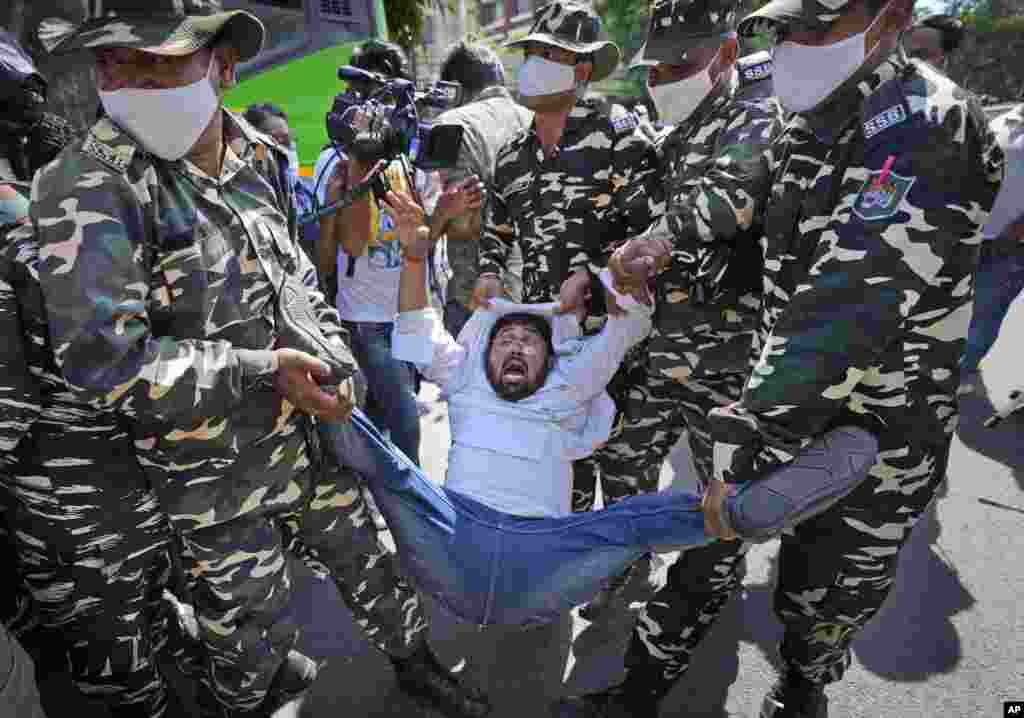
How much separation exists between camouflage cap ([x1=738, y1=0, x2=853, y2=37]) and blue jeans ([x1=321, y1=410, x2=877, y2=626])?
1.15 m

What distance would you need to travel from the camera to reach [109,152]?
1275 millimetres

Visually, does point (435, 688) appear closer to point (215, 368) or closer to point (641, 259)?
point (215, 368)

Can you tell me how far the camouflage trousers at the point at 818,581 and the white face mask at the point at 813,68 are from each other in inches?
32.6

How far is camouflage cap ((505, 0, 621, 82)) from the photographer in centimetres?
231

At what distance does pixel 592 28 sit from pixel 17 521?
247 cm

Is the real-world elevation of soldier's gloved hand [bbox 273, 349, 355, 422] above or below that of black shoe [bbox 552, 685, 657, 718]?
above

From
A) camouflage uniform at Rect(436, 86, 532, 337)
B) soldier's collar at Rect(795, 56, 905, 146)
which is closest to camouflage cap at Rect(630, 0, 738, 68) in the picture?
soldier's collar at Rect(795, 56, 905, 146)

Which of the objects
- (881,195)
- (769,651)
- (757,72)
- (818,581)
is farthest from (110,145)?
(769,651)

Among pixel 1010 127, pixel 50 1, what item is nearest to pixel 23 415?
pixel 1010 127

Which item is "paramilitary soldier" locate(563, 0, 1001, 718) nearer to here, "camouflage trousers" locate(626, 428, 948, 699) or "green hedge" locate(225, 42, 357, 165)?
"camouflage trousers" locate(626, 428, 948, 699)

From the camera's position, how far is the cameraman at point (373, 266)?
2.58m

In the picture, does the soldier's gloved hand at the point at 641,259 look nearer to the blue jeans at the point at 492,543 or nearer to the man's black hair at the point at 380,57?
the blue jeans at the point at 492,543

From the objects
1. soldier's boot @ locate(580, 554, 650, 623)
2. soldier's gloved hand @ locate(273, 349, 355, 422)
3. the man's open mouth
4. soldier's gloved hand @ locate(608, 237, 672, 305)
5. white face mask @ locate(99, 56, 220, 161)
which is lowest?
soldier's boot @ locate(580, 554, 650, 623)

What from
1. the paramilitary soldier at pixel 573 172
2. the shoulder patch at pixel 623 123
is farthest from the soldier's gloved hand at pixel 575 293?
the shoulder patch at pixel 623 123
